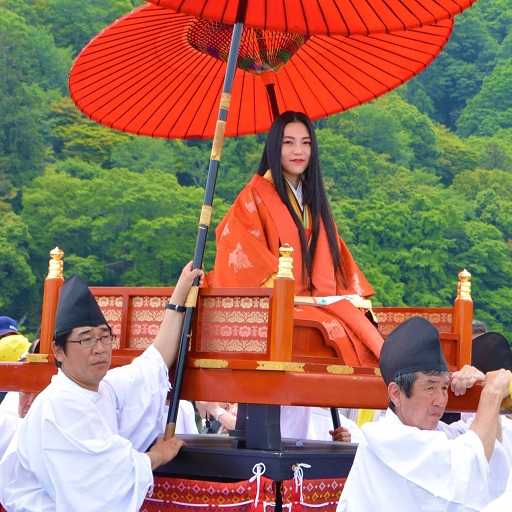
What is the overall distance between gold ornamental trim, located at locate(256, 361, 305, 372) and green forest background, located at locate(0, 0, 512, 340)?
3217cm

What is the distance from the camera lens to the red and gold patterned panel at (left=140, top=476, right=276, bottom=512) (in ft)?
15.5

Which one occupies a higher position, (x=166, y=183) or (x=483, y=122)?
(x=483, y=122)

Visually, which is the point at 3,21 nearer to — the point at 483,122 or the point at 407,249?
the point at 407,249

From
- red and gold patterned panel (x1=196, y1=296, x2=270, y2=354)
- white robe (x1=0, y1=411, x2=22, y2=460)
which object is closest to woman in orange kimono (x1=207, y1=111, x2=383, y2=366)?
red and gold patterned panel (x1=196, y1=296, x2=270, y2=354)

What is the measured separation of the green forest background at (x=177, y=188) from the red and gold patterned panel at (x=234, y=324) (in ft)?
104

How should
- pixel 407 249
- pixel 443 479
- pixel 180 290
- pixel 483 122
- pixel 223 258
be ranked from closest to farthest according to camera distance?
pixel 443 479 < pixel 180 290 < pixel 223 258 < pixel 407 249 < pixel 483 122

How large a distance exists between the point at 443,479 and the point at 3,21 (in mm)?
49413

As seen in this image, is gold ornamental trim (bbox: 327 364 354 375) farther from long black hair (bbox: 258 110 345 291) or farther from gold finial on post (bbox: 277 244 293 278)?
long black hair (bbox: 258 110 345 291)

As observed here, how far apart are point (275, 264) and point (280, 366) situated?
0.71m

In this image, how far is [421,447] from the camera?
12.7 feet

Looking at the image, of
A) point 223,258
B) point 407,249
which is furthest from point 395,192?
point 223,258

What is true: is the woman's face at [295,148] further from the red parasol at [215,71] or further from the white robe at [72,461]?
the white robe at [72,461]

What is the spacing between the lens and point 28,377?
545 centimetres

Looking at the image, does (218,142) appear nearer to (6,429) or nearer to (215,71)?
(215,71)
